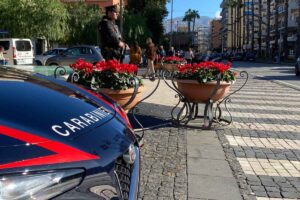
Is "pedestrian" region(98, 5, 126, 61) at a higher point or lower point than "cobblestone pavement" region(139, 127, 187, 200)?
higher

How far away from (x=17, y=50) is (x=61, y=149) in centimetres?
2530

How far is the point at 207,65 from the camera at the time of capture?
7195 mm

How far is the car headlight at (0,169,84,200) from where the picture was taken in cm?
171

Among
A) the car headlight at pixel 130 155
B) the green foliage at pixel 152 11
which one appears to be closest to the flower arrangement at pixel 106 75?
the car headlight at pixel 130 155

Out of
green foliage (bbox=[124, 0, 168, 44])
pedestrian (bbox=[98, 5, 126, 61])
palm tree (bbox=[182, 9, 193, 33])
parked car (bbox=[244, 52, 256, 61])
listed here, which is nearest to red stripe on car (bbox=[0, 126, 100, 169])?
pedestrian (bbox=[98, 5, 126, 61])

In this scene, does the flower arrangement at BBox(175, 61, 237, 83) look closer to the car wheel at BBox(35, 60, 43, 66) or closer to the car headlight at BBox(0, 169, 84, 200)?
the car headlight at BBox(0, 169, 84, 200)

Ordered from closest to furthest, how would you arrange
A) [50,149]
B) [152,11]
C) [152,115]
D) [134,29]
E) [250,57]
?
[50,149]
[152,115]
[134,29]
[152,11]
[250,57]

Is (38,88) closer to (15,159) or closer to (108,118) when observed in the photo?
(108,118)

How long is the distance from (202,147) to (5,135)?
4.26 meters

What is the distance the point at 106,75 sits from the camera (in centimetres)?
590

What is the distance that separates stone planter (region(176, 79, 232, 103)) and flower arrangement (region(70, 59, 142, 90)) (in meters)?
1.29

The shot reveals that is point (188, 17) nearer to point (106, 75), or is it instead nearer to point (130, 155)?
point (106, 75)

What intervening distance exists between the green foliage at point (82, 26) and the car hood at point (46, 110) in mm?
42110

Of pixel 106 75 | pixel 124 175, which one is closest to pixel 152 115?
pixel 106 75
